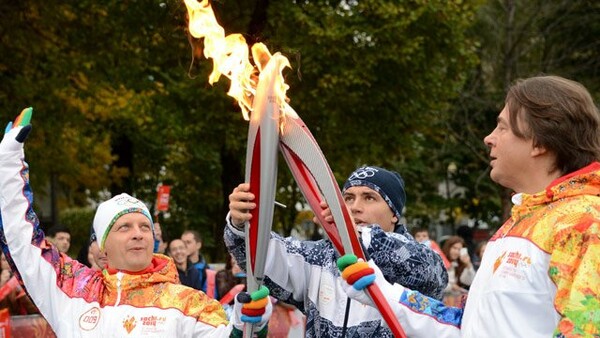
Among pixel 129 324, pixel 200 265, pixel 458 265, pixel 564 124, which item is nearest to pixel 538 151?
pixel 564 124

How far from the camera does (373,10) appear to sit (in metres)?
16.6

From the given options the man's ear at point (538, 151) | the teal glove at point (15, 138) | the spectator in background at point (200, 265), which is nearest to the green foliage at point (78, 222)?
the spectator in background at point (200, 265)

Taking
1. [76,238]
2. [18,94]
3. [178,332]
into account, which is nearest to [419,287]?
[178,332]

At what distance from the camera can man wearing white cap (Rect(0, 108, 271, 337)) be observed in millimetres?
4305

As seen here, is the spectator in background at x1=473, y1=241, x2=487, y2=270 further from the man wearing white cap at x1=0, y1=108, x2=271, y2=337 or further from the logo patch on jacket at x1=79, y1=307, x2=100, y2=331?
the logo patch on jacket at x1=79, y1=307, x2=100, y2=331

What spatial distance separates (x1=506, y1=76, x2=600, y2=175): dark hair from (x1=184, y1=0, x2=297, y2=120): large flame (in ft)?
2.89

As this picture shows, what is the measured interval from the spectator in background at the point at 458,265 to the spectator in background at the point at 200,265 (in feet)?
10.1

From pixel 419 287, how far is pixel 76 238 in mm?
26674

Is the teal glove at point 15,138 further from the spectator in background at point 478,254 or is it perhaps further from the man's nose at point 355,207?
the spectator in background at point 478,254

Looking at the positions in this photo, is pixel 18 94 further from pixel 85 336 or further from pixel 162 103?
pixel 85 336

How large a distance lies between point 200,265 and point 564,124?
6.96 m

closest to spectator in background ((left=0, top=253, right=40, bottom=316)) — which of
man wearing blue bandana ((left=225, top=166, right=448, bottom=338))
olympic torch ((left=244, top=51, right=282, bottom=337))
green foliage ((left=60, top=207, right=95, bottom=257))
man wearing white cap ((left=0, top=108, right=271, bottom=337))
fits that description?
man wearing white cap ((left=0, top=108, right=271, bottom=337))

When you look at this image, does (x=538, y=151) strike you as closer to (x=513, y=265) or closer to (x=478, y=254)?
(x=513, y=265)

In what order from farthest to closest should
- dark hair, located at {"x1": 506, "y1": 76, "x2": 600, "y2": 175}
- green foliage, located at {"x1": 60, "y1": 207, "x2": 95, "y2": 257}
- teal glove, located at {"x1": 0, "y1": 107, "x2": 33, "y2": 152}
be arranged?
1. green foliage, located at {"x1": 60, "y1": 207, "x2": 95, "y2": 257}
2. teal glove, located at {"x1": 0, "y1": 107, "x2": 33, "y2": 152}
3. dark hair, located at {"x1": 506, "y1": 76, "x2": 600, "y2": 175}
